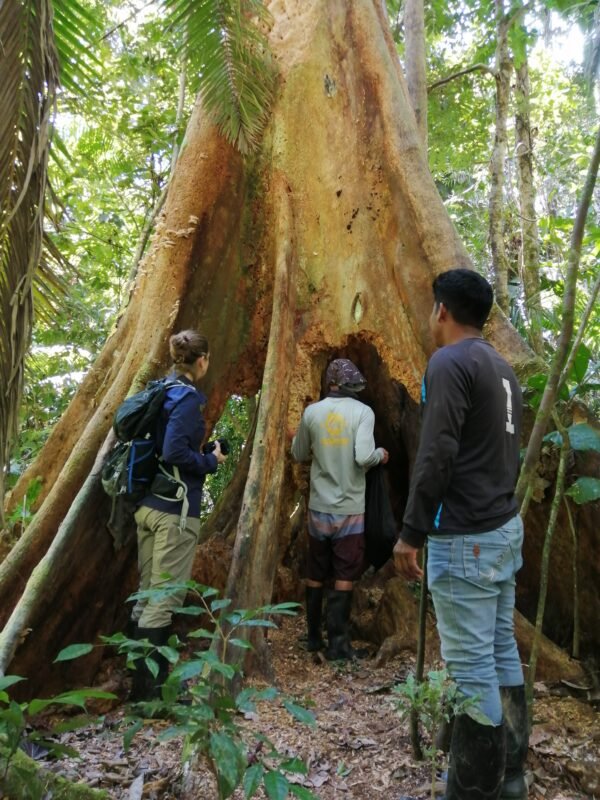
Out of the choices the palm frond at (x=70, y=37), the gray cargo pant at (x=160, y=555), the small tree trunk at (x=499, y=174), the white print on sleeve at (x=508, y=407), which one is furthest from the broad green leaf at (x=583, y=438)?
the small tree trunk at (x=499, y=174)

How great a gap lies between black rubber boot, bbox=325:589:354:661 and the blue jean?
214 centimetres

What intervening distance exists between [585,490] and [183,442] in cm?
219

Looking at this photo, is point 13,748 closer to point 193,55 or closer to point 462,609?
point 462,609

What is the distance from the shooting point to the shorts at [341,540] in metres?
4.75

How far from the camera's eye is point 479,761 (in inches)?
99.0

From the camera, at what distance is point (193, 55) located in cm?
464

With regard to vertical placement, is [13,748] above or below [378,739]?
above

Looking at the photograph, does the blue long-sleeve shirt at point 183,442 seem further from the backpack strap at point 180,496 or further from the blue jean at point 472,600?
the blue jean at point 472,600

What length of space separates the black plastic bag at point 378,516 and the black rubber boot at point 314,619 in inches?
22.4

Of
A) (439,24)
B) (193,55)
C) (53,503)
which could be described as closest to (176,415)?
(53,503)

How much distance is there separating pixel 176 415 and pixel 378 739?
1947mm

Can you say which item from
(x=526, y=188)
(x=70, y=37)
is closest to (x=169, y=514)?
(x=70, y=37)

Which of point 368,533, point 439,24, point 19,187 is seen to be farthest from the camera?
point 439,24

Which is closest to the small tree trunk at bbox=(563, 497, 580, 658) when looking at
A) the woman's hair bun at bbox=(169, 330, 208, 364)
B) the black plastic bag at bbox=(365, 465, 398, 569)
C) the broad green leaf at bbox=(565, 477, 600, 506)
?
the broad green leaf at bbox=(565, 477, 600, 506)
